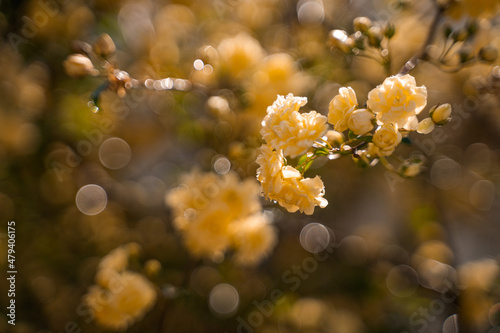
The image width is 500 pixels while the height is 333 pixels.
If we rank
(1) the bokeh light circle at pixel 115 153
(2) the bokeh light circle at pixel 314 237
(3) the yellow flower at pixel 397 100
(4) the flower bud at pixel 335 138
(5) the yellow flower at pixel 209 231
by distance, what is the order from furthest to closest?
(1) the bokeh light circle at pixel 115 153
(2) the bokeh light circle at pixel 314 237
(5) the yellow flower at pixel 209 231
(4) the flower bud at pixel 335 138
(3) the yellow flower at pixel 397 100

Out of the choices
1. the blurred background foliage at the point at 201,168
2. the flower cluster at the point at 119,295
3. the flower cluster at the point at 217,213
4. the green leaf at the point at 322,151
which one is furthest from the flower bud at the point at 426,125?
the flower cluster at the point at 119,295

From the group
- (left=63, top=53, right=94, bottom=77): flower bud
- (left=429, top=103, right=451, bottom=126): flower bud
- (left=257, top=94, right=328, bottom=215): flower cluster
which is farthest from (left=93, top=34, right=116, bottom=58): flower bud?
(left=429, top=103, right=451, bottom=126): flower bud

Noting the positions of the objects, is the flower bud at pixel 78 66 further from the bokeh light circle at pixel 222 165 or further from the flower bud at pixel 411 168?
the flower bud at pixel 411 168

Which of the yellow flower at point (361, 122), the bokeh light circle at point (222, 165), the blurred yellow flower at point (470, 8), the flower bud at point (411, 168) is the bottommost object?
the flower bud at point (411, 168)

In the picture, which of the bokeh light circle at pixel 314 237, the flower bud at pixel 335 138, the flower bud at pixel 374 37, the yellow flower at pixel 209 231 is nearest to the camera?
the flower bud at pixel 335 138

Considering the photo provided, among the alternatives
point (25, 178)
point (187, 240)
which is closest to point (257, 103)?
point (187, 240)

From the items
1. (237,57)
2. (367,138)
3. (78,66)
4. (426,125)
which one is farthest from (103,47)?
(426,125)

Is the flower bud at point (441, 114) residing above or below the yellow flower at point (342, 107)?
below

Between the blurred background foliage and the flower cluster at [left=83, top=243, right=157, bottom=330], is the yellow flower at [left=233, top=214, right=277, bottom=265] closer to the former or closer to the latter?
the blurred background foliage

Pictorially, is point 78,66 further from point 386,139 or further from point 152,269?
point 386,139
